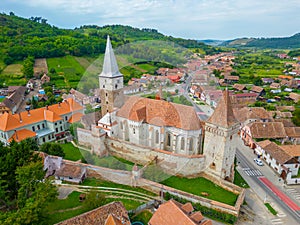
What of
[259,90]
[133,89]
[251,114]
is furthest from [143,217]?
[259,90]

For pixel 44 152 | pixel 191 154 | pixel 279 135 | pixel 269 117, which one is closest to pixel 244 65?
pixel 269 117

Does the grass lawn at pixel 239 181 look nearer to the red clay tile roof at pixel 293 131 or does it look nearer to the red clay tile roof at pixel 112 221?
the red clay tile roof at pixel 293 131

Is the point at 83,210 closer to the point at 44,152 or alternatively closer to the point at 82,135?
the point at 44,152

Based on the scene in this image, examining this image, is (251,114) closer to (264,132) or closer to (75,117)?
(264,132)

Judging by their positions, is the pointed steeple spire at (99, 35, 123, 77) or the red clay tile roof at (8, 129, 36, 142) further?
the red clay tile roof at (8, 129, 36, 142)

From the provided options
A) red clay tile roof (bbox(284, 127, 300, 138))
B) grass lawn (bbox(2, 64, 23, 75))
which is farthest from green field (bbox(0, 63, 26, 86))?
red clay tile roof (bbox(284, 127, 300, 138))

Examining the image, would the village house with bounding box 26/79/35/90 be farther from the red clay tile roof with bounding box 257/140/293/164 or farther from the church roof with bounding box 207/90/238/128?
the red clay tile roof with bounding box 257/140/293/164
